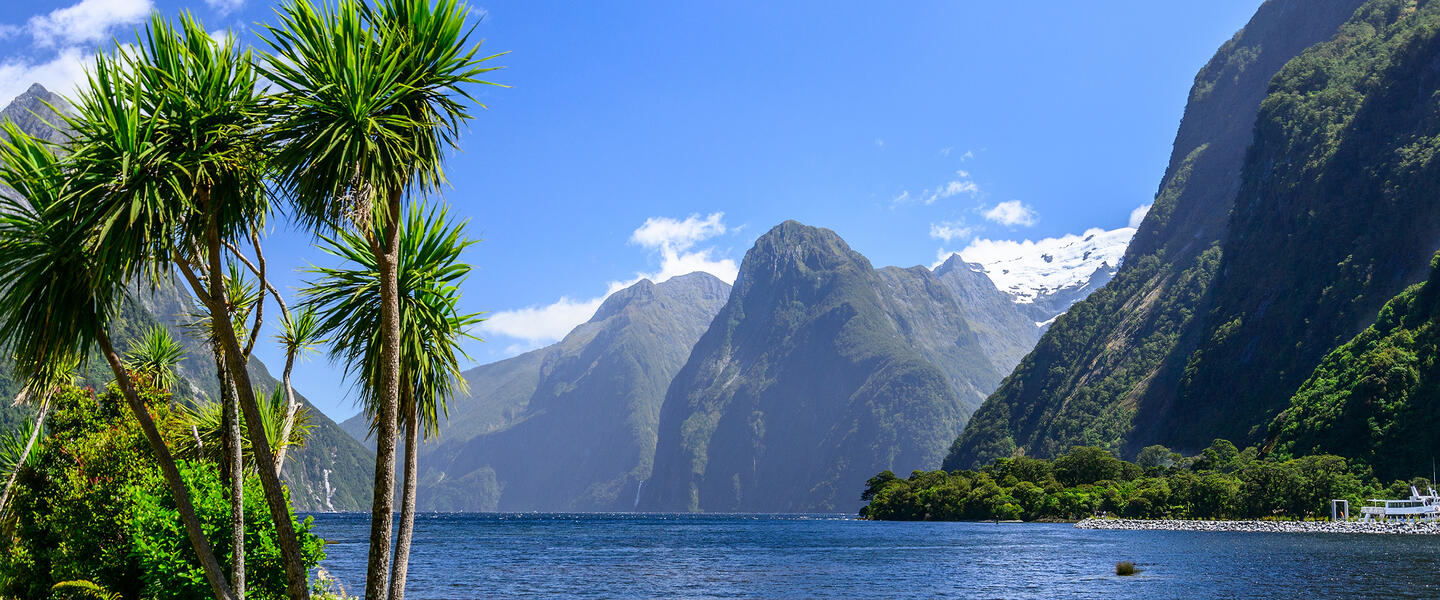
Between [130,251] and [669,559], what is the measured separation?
7516cm

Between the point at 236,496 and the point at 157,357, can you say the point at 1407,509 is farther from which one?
the point at 236,496

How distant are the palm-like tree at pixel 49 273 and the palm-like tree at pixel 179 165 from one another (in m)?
0.24

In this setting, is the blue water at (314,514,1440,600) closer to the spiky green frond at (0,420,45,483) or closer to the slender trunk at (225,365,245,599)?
the spiky green frond at (0,420,45,483)

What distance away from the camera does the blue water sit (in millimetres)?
50656

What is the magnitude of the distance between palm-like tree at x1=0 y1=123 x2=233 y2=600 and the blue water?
3989cm

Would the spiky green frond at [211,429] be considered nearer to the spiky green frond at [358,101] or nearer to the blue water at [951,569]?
the spiky green frond at [358,101]

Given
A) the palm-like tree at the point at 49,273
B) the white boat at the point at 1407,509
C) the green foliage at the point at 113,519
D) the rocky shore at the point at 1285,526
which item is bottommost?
the rocky shore at the point at 1285,526

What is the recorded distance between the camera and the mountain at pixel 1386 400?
419 ft

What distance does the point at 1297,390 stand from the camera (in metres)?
167

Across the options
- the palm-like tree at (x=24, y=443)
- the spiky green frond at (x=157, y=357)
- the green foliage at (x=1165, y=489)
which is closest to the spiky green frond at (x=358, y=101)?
the palm-like tree at (x=24, y=443)

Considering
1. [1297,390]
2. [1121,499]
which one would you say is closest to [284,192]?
[1121,499]

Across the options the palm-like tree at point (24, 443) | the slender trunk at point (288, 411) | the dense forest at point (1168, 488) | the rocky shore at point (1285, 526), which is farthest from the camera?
the dense forest at point (1168, 488)

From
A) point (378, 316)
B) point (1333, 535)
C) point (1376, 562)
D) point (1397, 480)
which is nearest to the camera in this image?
point (378, 316)

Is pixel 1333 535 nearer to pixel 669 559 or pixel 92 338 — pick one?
pixel 669 559
